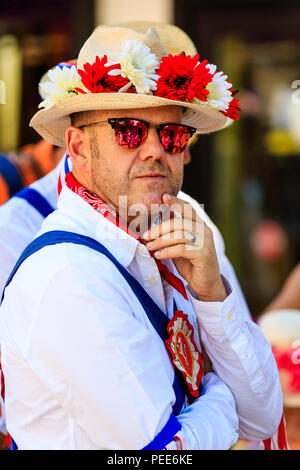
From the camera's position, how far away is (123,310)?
1.75m

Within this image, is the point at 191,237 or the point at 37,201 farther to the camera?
the point at 37,201

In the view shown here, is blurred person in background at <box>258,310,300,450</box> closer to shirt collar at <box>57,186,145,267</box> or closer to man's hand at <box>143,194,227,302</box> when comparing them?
man's hand at <box>143,194,227,302</box>

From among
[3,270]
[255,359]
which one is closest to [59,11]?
[3,270]

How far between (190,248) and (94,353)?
1.49 feet

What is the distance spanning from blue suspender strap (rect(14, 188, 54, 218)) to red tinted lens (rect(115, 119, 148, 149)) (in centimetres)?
83

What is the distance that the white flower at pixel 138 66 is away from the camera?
6.36 feet

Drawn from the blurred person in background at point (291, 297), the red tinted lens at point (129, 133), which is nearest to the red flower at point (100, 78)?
the red tinted lens at point (129, 133)

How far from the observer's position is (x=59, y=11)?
6176mm

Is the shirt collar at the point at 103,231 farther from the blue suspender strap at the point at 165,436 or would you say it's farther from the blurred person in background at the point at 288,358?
the blurred person in background at the point at 288,358

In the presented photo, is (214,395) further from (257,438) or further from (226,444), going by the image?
(257,438)

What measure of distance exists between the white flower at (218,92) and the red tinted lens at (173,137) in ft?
0.50

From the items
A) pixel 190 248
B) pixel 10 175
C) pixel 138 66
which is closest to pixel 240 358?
pixel 190 248

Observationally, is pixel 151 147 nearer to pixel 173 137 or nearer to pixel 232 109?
pixel 173 137

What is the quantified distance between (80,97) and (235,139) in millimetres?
4506
